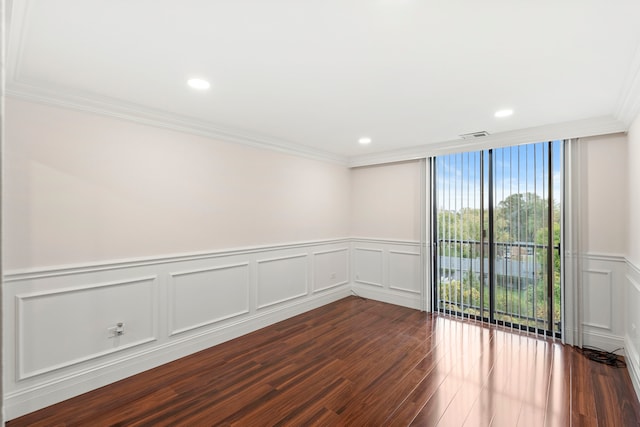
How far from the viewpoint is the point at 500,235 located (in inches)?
160

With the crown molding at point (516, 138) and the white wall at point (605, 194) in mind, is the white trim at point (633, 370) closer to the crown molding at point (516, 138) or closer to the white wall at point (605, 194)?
the white wall at point (605, 194)

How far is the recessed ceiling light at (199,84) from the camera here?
7.97ft

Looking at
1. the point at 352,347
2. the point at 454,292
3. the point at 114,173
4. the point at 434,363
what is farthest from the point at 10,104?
the point at 454,292

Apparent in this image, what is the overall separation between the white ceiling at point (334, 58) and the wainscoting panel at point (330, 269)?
95.1 inches

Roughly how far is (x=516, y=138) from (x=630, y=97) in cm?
125

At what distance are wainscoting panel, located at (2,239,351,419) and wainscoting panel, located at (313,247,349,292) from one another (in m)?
0.67

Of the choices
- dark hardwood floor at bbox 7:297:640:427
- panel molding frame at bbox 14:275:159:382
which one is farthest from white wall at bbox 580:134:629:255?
panel molding frame at bbox 14:275:159:382

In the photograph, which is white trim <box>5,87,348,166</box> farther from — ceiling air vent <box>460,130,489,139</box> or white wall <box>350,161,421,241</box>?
ceiling air vent <box>460,130,489,139</box>

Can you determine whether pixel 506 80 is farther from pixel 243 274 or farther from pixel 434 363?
pixel 243 274

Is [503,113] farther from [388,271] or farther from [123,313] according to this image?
[123,313]

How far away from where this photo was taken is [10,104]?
236cm

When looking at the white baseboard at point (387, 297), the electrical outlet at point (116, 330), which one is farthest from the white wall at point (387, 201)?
the electrical outlet at point (116, 330)

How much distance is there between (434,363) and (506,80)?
2.60m

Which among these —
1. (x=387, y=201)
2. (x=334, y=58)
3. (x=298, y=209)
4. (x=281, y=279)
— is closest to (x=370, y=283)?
(x=387, y=201)
